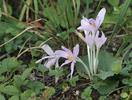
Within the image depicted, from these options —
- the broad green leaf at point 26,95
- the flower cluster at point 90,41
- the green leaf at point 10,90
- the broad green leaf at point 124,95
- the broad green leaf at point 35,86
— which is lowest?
the broad green leaf at point 124,95

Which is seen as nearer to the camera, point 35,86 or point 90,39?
point 90,39

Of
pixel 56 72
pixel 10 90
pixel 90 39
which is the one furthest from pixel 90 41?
pixel 10 90

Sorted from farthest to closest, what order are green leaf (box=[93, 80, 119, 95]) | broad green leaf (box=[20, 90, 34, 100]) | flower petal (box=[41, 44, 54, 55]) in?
flower petal (box=[41, 44, 54, 55])
green leaf (box=[93, 80, 119, 95])
broad green leaf (box=[20, 90, 34, 100])

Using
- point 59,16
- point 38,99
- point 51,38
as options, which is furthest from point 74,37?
point 38,99

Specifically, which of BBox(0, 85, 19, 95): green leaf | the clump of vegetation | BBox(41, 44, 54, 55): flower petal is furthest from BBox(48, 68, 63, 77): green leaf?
BBox(0, 85, 19, 95): green leaf

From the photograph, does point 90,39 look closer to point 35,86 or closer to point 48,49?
point 48,49

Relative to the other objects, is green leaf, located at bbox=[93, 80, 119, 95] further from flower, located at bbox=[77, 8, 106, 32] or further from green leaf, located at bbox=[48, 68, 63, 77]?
flower, located at bbox=[77, 8, 106, 32]

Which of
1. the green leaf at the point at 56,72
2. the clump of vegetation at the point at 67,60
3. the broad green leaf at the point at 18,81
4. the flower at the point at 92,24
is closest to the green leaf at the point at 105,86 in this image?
the clump of vegetation at the point at 67,60

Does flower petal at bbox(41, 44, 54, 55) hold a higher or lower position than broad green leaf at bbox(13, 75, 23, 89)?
higher

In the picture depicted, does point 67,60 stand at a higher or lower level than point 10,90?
higher

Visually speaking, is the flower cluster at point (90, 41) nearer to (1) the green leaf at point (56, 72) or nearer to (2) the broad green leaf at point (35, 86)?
(1) the green leaf at point (56, 72)

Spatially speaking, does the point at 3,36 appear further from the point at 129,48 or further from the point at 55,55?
the point at 129,48
